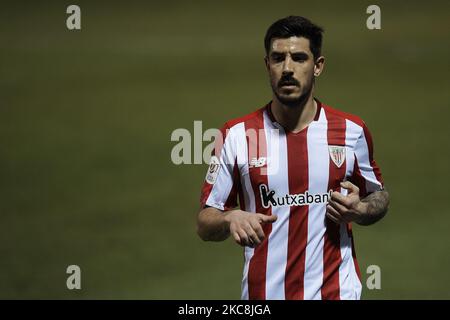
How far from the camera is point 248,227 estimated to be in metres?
4.20

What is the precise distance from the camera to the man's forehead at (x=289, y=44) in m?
4.81

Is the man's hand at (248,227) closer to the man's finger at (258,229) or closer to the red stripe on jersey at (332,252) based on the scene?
the man's finger at (258,229)

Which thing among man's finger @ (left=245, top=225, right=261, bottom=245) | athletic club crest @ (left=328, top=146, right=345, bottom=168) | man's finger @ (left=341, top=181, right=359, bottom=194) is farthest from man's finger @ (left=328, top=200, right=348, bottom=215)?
man's finger @ (left=245, top=225, right=261, bottom=245)

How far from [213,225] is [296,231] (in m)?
0.41

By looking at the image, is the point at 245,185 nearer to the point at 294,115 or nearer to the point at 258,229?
the point at 294,115

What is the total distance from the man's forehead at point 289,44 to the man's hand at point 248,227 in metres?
0.93

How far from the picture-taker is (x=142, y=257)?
8422mm

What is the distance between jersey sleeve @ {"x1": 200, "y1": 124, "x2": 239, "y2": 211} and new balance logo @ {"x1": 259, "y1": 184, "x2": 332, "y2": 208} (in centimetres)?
18

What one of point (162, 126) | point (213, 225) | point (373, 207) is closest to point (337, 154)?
point (373, 207)

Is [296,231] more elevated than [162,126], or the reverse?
[162,126]

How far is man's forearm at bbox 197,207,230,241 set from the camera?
4.56 m

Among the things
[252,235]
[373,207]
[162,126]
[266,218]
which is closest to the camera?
[252,235]

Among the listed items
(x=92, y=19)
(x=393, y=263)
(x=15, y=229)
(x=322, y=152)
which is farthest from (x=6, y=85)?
(x=322, y=152)

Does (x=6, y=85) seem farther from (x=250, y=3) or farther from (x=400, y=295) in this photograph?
(x=400, y=295)
